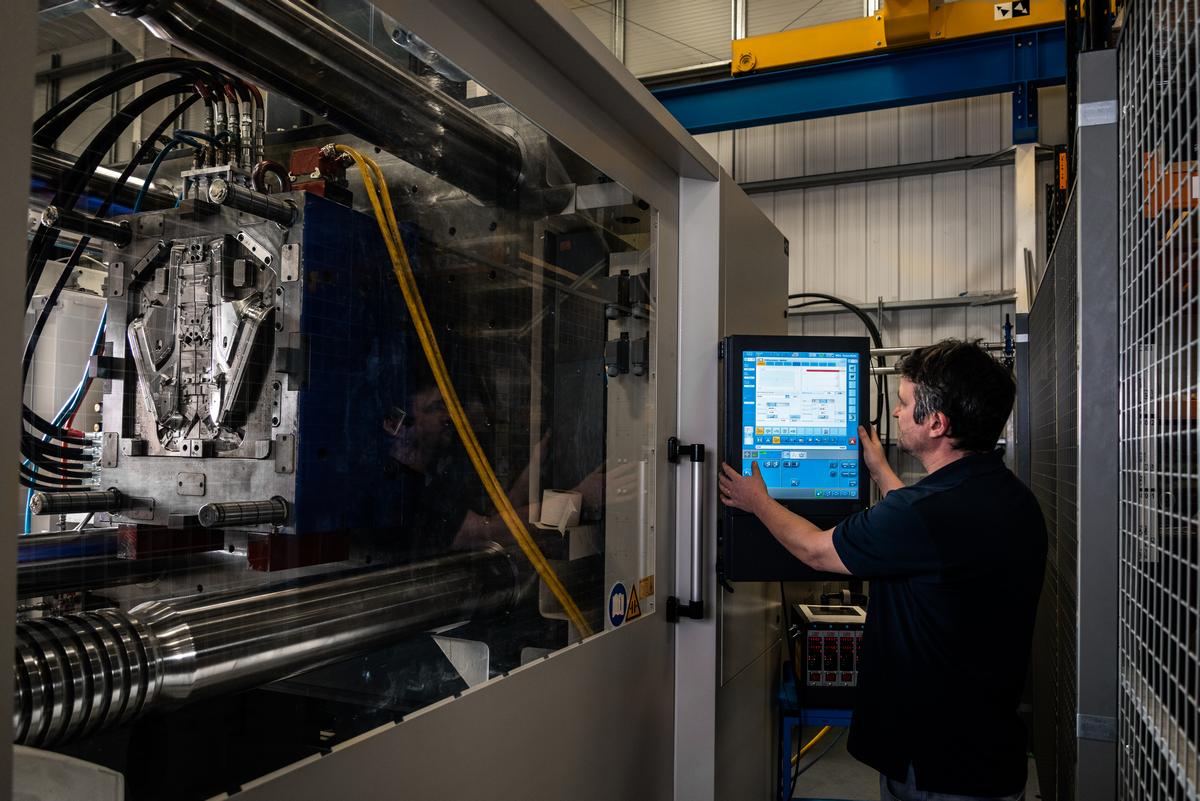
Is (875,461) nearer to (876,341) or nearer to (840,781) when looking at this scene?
(840,781)

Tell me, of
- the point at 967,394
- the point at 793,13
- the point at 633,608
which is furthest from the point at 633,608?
the point at 793,13

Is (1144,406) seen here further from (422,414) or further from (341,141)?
(341,141)

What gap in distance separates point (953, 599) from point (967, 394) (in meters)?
0.39

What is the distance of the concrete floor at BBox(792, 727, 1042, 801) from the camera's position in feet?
11.5

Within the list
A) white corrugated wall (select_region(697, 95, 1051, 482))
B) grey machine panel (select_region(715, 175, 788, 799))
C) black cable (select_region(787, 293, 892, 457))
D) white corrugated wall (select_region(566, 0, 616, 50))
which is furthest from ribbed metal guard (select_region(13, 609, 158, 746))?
white corrugated wall (select_region(566, 0, 616, 50))

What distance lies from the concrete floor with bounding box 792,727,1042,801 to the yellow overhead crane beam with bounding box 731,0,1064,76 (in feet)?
9.79

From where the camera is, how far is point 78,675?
0.82m

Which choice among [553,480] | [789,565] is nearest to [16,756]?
[553,480]

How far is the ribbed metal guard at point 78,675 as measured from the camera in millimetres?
778

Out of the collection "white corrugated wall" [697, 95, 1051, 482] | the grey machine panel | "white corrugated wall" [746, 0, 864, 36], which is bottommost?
the grey machine panel

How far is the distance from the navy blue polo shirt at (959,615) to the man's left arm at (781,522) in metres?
0.08

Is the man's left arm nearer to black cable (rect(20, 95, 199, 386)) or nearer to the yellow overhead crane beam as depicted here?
black cable (rect(20, 95, 199, 386))

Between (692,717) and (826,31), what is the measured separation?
3180 millimetres

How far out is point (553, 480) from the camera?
1.57 metres
